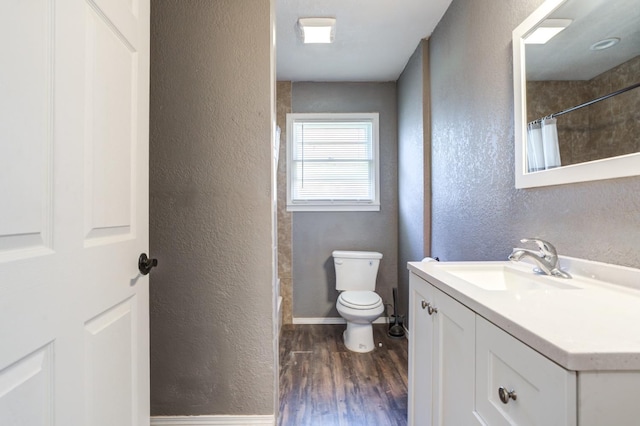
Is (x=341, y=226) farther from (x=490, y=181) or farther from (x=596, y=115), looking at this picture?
(x=596, y=115)

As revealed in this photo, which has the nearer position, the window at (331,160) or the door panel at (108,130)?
the door panel at (108,130)

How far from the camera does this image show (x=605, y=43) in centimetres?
92

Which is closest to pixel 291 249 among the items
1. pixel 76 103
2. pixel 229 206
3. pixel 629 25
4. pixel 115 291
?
pixel 229 206

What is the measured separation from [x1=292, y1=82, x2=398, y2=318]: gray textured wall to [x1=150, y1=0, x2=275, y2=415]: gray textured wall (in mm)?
1547

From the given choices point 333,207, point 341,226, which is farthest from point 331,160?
point 341,226

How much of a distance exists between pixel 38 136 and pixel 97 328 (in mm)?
492

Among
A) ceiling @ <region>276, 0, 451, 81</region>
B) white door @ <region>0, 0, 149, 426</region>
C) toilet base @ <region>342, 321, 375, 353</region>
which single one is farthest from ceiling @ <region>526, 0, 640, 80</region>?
toilet base @ <region>342, 321, 375, 353</region>

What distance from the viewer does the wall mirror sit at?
2.75 feet

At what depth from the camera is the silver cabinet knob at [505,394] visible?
604 mm

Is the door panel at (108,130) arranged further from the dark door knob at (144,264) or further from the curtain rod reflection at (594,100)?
the curtain rod reflection at (594,100)

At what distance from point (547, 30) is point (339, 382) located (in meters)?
2.11

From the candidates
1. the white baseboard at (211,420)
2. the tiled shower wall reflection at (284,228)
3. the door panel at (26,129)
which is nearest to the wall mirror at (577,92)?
the door panel at (26,129)

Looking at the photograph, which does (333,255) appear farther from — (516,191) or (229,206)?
(516,191)

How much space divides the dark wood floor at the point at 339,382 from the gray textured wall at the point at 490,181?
907 mm
